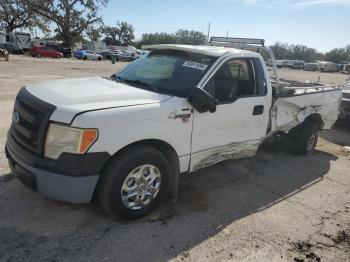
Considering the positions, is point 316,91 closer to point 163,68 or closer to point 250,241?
point 163,68

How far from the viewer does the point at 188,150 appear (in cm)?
430

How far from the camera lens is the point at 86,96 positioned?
3.71 meters

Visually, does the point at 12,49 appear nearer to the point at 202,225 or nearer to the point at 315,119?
the point at 315,119

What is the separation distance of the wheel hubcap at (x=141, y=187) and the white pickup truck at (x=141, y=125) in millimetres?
11

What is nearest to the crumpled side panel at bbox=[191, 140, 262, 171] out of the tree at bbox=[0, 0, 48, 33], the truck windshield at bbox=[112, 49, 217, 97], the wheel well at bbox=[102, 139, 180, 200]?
the wheel well at bbox=[102, 139, 180, 200]

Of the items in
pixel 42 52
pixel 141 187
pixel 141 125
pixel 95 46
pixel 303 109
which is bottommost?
pixel 42 52

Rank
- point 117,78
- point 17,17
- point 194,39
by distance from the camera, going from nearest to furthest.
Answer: point 117,78, point 194,39, point 17,17

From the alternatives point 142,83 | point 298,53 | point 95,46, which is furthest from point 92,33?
point 298,53

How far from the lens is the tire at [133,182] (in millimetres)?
3580

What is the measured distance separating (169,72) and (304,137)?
3338 millimetres

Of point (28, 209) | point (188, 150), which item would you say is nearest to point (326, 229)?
point (188, 150)

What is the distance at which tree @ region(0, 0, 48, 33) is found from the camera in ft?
194

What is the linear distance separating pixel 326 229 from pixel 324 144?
443 centimetres

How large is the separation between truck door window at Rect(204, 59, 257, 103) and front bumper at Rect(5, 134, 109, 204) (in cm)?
170
